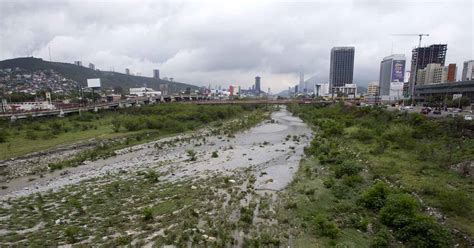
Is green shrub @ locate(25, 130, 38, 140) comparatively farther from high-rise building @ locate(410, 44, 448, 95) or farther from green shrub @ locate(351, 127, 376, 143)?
high-rise building @ locate(410, 44, 448, 95)

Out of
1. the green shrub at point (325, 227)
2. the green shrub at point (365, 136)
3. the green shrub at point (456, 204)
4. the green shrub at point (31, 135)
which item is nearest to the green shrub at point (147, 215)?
the green shrub at point (325, 227)

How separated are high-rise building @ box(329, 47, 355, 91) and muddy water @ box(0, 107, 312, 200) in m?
164

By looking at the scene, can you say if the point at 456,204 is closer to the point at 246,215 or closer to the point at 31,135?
the point at 246,215

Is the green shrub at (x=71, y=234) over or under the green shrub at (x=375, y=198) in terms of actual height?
under

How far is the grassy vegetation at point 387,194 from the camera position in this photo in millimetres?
9172

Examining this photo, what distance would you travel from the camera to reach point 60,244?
29.4 feet

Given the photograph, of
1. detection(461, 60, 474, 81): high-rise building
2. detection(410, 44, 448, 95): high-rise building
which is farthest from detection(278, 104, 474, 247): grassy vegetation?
detection(410, 44, 448, 95): high-rise building

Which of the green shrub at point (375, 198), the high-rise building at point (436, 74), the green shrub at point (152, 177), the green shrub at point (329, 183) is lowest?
the green shrub at point (152, 177)

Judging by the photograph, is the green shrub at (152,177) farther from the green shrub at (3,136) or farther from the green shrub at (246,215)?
the green shrub at (3,136)

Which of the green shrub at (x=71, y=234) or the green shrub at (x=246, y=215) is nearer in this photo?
the green shrub at (x=71, y=234)

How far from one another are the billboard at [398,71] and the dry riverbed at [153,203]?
97.2 m

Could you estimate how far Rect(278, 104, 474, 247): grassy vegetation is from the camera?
917 cm

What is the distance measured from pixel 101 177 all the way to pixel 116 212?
6.98 m

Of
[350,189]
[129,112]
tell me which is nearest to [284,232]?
[350,189]
